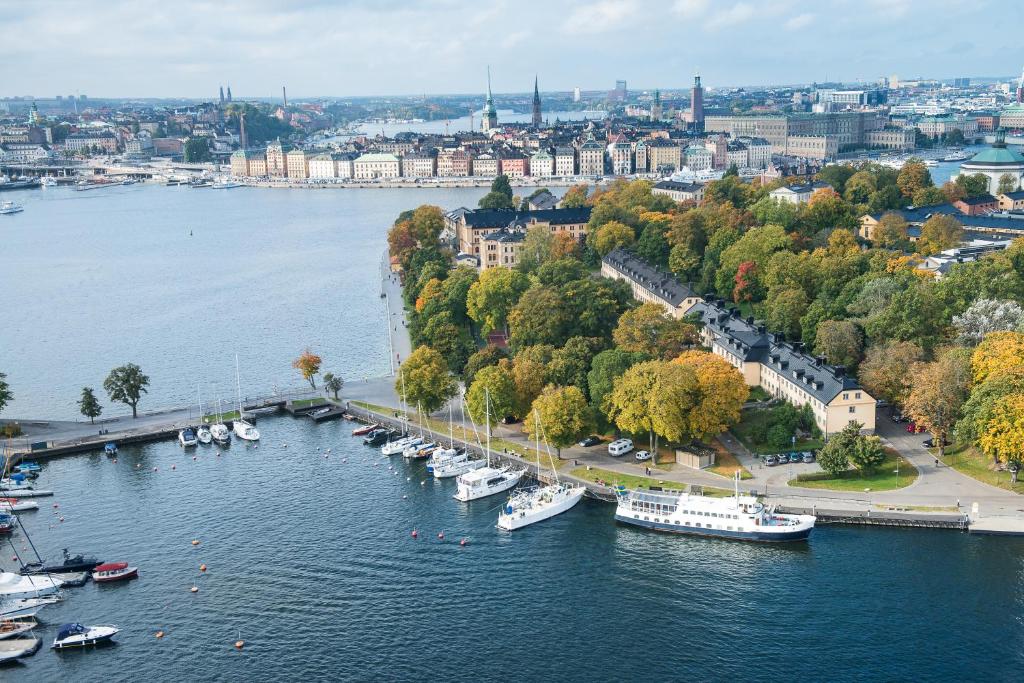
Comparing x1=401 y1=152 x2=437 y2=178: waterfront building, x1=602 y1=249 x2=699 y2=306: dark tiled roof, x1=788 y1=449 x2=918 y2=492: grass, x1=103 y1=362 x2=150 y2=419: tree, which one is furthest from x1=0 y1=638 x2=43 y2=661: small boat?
x1=401 y1=152 x2=437 y2=178: waterfront building

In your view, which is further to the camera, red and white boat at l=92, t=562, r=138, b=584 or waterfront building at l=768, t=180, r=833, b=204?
waterfront building at l=768, t=180, r=833, b=204

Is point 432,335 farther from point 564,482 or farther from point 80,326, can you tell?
point 80,326

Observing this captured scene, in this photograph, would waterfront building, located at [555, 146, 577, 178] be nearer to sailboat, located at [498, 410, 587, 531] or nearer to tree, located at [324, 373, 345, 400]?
tree, located at [324, 373, 345, 400]

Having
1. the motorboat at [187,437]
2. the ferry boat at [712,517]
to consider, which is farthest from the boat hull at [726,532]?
the motorboat at [187,437]

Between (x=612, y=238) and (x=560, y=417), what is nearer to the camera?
(x=560, y=417)

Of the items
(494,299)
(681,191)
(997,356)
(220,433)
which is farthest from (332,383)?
(681,191)

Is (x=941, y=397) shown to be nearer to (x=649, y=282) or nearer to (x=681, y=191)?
(x=649, y=282)

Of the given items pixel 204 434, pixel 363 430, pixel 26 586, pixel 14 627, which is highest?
pixel 204 434

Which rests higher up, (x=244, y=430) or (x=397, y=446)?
(x=244, y=430)

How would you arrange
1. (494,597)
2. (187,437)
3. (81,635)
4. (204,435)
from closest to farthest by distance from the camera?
1. (81,635)
2. (494,597)
3. (187,437)
4. (204,435)
